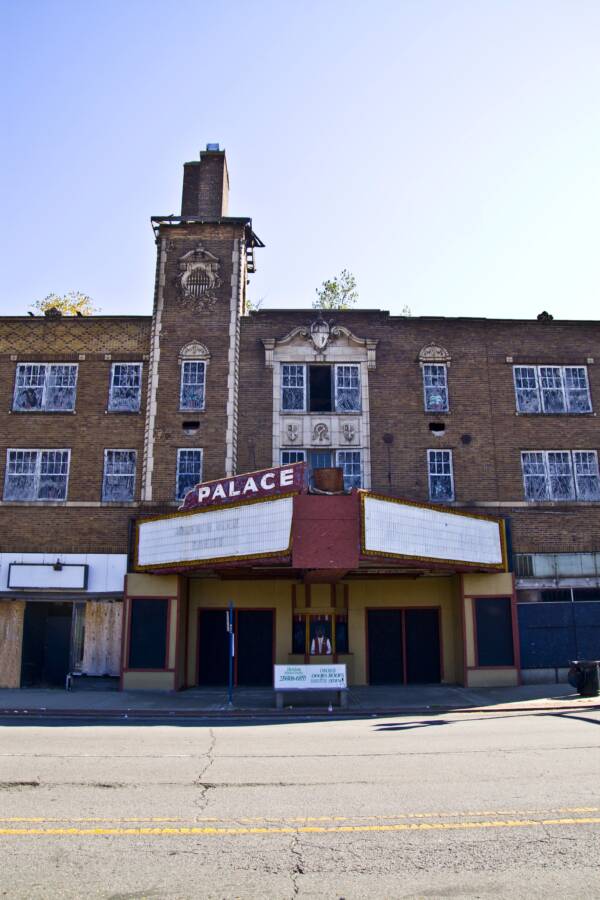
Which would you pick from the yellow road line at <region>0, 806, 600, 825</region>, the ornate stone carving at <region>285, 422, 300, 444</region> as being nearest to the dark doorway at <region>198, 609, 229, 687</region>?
the ornate stone carving at <region>285, 422, 300, 444</region>

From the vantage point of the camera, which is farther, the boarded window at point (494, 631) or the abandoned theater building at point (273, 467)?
the abandoned theater building at point (273, 467)

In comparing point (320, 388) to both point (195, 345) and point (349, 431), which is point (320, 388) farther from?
point (195, 345)

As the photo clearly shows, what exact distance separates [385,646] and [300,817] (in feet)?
57.5

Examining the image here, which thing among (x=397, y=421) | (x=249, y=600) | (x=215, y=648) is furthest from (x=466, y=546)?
(x=215, y=648)

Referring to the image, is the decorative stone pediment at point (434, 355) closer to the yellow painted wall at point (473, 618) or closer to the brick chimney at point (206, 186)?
the yellow painted wall at point (473, 618)

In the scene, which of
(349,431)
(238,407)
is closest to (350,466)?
(349,431)

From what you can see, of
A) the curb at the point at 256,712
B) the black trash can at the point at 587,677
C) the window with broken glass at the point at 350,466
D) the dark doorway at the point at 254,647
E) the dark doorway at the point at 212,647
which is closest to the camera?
the curb at the point at 256,712

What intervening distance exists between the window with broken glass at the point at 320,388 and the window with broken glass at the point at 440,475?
313 cm

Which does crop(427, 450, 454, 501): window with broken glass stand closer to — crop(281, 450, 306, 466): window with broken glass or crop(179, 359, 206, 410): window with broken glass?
crop(281, 450, 306, 466): window with broken glass

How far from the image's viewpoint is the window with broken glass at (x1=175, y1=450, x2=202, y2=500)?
81.9 feet

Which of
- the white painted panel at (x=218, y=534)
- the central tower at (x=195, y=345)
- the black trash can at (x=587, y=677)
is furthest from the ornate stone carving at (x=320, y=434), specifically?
the black trash can at (x=587, y=677)

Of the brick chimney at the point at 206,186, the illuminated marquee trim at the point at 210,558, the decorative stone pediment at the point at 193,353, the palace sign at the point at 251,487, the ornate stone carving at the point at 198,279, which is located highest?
the brick chimney at the point at 206,186

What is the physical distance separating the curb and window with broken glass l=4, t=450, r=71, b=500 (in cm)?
809

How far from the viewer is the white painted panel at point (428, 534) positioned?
65.7 ft
